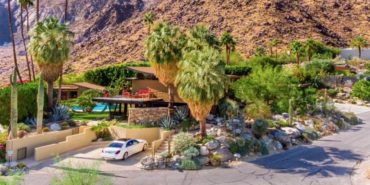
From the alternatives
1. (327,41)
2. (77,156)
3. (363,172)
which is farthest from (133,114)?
(327,41)

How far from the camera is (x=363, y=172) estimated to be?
31562 millimetres

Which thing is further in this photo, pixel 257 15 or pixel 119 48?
pixel 119 48

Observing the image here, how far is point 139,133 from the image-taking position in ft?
127

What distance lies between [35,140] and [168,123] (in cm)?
1071

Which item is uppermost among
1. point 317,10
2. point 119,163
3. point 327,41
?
point 317,10

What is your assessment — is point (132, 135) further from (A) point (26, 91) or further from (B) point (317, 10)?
(B) point (317, 10)

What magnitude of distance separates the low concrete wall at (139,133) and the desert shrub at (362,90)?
122 ft

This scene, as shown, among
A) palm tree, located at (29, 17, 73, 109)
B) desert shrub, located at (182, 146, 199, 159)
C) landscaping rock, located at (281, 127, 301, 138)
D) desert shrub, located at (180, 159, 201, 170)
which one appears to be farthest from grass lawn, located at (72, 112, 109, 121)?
landscaping rock, located at (281, 127, 301, 138)

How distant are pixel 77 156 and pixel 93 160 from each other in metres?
1.96

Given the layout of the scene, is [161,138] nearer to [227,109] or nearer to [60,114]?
[227,109]

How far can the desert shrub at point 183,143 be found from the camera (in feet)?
113

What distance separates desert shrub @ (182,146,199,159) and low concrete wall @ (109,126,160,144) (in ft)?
18.9

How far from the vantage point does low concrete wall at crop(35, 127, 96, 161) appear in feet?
116

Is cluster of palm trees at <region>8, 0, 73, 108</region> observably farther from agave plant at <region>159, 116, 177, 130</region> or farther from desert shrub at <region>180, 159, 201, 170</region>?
desert shrub at <region>180, 159, 201, 170</region>
